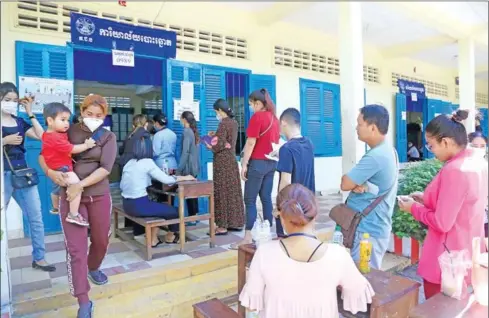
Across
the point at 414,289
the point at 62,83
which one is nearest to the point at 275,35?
the point at 62,83

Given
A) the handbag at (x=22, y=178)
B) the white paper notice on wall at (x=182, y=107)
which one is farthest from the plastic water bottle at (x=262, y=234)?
the white paper notice on wall at (x=182, y=107)

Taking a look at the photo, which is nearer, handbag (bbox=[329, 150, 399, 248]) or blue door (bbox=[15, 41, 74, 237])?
handbag (bbox=[329, 150, 399, 248])

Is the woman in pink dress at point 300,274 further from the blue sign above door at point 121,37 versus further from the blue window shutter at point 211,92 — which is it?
the blue window shutter at point 211,92

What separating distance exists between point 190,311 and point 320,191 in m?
4.09

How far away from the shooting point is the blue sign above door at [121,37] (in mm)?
3820

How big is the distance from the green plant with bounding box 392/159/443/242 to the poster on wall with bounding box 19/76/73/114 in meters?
3.43

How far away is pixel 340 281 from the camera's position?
4.33 feet

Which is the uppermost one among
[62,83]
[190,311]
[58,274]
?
[62,83]

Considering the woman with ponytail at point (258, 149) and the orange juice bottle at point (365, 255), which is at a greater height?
the woman with ponytail at point (258, 149)

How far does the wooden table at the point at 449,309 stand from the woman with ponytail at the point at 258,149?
1851mm

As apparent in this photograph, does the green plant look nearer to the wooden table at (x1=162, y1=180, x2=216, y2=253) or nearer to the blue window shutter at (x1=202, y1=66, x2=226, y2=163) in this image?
the wooden table at (x1=162, y1=180, x2=216, y2=253)

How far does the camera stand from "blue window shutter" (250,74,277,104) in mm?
5230

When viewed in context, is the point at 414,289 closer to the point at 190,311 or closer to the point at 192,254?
the point at 190,311

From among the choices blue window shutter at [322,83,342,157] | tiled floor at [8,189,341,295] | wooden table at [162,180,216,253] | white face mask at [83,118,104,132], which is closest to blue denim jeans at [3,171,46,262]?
tiled floor at [8,189,341,295]
